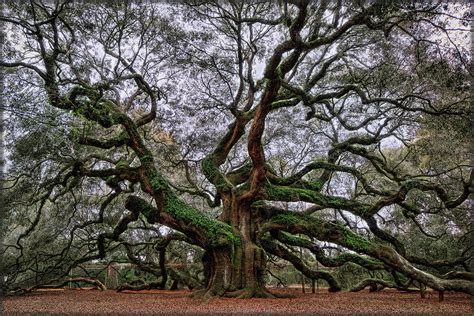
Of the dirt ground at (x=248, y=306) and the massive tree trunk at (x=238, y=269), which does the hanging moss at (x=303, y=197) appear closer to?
the massive tree trunk at (x=238, y=269)

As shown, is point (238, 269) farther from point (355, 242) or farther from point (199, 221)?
point (355, 242)

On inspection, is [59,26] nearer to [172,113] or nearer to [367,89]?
[172,113]

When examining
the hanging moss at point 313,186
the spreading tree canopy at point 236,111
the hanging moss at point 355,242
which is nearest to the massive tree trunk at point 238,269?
the spreading tree canopy at point 236,111

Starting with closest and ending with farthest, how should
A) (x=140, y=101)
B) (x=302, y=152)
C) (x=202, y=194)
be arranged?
(x=140, y=101) → (x=202, y=194) → (x=302, y=152)

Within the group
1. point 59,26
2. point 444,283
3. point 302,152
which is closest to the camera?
point 444,283

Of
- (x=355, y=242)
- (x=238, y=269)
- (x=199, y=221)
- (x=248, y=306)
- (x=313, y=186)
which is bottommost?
(x=248, y=306)

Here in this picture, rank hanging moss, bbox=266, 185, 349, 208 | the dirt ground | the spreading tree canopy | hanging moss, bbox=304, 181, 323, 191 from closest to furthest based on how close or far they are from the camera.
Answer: the dirt ground → the spreading tree canopy → hanging moss, bbox=266, 185, 349, 208 → hanging moss, bbox=304, 181, 323, 191

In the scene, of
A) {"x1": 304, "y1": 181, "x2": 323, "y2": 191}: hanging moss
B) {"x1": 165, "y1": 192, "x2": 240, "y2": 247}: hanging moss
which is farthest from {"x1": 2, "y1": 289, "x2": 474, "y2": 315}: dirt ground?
{"x1": 304, "y1": 181, "x2": 323, "y2": 191}: hanging moss

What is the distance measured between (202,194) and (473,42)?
27.1ft

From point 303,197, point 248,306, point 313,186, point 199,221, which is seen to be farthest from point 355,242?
point 199,221

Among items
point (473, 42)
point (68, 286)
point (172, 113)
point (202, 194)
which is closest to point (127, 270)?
point (68, 286)

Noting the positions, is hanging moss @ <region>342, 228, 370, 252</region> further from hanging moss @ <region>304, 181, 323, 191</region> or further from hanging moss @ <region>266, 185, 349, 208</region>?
hanging moss @ <region>304, 181, 323, 191</region>

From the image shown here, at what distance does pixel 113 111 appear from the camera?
317 inches

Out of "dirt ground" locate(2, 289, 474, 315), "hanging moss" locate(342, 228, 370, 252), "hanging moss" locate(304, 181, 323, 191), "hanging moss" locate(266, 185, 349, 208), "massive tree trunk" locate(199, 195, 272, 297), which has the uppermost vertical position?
"hanging moss" locate(304, 181, 323, 191)
